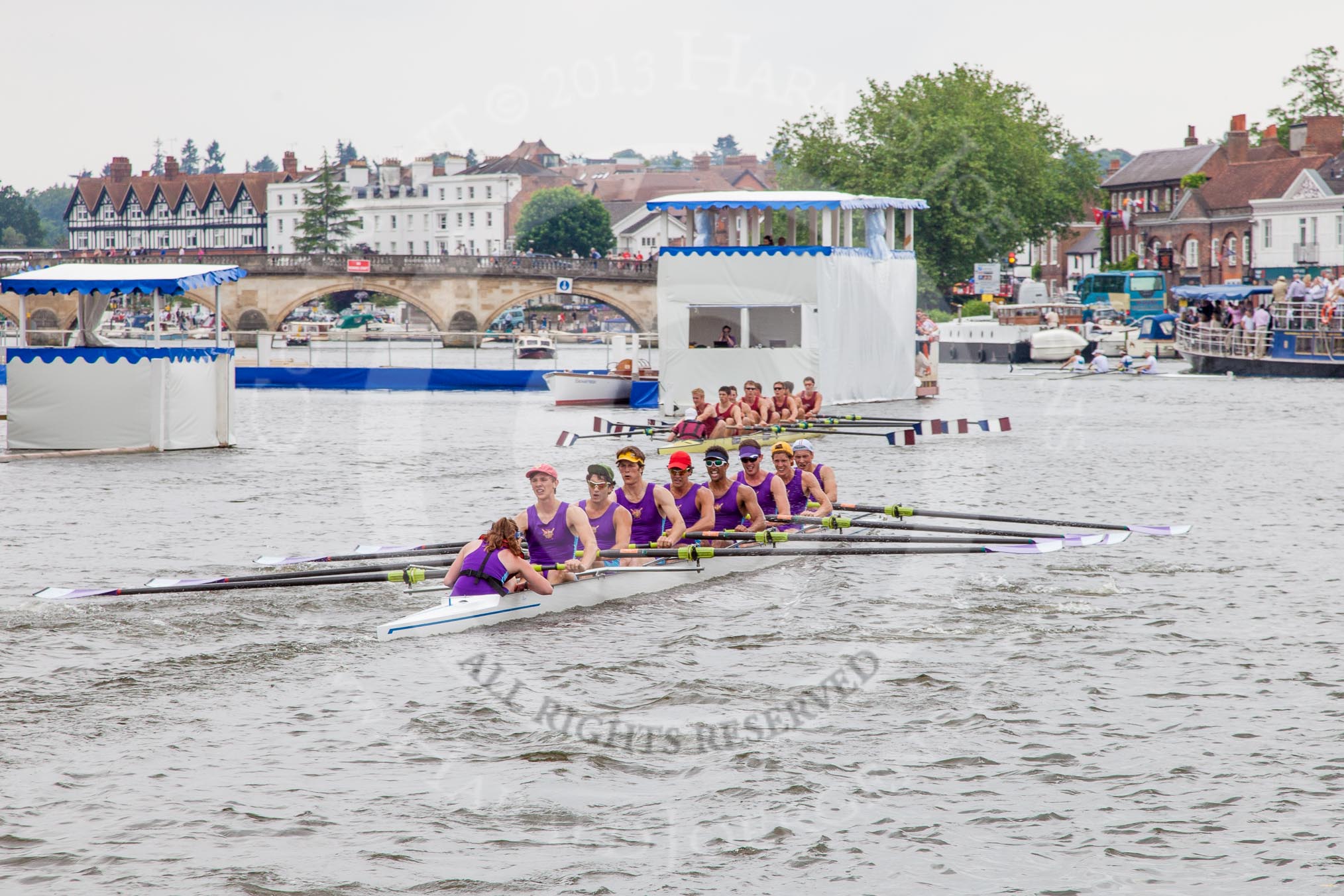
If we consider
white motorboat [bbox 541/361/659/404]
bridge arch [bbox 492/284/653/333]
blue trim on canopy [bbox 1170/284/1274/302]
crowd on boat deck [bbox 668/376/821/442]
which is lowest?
crowd on boat deck [bbox 668/376/821/442]

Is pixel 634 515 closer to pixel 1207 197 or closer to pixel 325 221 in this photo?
pixel 1207 197

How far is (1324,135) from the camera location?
95.1 meters

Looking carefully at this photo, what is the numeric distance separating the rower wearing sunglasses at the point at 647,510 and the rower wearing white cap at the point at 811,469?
8.47 feet

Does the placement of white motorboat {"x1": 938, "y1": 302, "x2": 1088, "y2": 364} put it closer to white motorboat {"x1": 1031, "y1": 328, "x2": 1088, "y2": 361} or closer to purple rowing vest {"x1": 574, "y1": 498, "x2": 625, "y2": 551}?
white motorboat {"x1": 1031, "y1": 328, "x2": 1088, "y2": 361}

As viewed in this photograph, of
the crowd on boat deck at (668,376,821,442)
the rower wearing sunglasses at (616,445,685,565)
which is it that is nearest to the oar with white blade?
the rower wearing sunglasses at (616,445,685,565)

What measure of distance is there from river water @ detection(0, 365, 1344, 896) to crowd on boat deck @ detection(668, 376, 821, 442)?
31.7ft

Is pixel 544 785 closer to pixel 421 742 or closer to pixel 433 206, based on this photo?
pixel 421 742

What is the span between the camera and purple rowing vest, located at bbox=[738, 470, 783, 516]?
17.0 m

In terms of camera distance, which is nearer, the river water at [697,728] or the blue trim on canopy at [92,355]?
the river water at [697,728]

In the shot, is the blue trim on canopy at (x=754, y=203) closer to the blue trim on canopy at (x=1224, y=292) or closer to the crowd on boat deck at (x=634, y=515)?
the crowd on boat deck at (x=634, y=515)

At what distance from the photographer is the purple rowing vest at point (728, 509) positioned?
16266mm

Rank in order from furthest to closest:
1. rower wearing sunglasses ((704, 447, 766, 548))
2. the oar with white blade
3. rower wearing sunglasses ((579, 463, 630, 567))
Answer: the oar with white blade, rower wearing sunglasses ((704, 447, 766, 548)), rower wearing sunglasses ((579, 463, 630, 567))

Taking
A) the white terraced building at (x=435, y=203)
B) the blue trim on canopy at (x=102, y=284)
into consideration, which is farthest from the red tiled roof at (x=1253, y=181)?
the blue trim on canopy at (x=102, y=284)

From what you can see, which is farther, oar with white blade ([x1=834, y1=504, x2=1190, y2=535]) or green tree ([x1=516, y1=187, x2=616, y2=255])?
green tree ([x1=516, y1=187, x2=616, y2=255])
